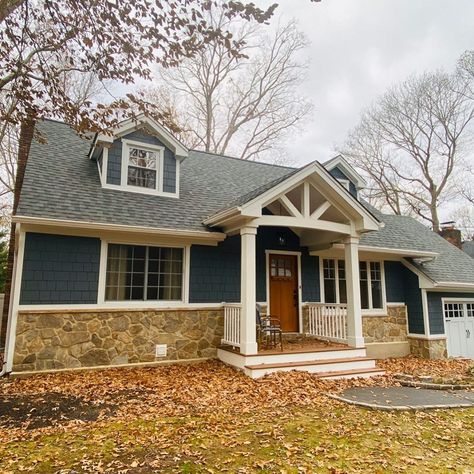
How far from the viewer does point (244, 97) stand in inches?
824

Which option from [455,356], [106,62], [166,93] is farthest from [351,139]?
[106,62]

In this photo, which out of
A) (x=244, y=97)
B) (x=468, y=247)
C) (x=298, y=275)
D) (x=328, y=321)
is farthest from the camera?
(x=468, y=247)

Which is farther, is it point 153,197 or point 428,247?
point 428,247

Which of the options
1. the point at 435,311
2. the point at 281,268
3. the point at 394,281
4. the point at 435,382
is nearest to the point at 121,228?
the point at 281,268

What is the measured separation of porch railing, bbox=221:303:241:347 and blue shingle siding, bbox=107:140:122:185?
4.09 metres

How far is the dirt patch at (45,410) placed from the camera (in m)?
4.43

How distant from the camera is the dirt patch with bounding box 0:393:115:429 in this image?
443cm

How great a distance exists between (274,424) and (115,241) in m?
5.04

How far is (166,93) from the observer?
2009 centimetres

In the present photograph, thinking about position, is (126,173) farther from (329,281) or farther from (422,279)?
(422,279)

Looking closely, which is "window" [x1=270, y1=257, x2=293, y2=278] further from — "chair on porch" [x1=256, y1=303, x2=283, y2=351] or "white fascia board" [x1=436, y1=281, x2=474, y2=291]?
"white fascia board" [x1=436, y1=281, x2=474, y2=291]

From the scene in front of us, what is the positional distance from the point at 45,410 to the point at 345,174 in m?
10.6

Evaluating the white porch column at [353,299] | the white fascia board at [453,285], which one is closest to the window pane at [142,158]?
the white porch column at [353,299]

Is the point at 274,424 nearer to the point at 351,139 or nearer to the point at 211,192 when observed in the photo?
the point at 211,192
